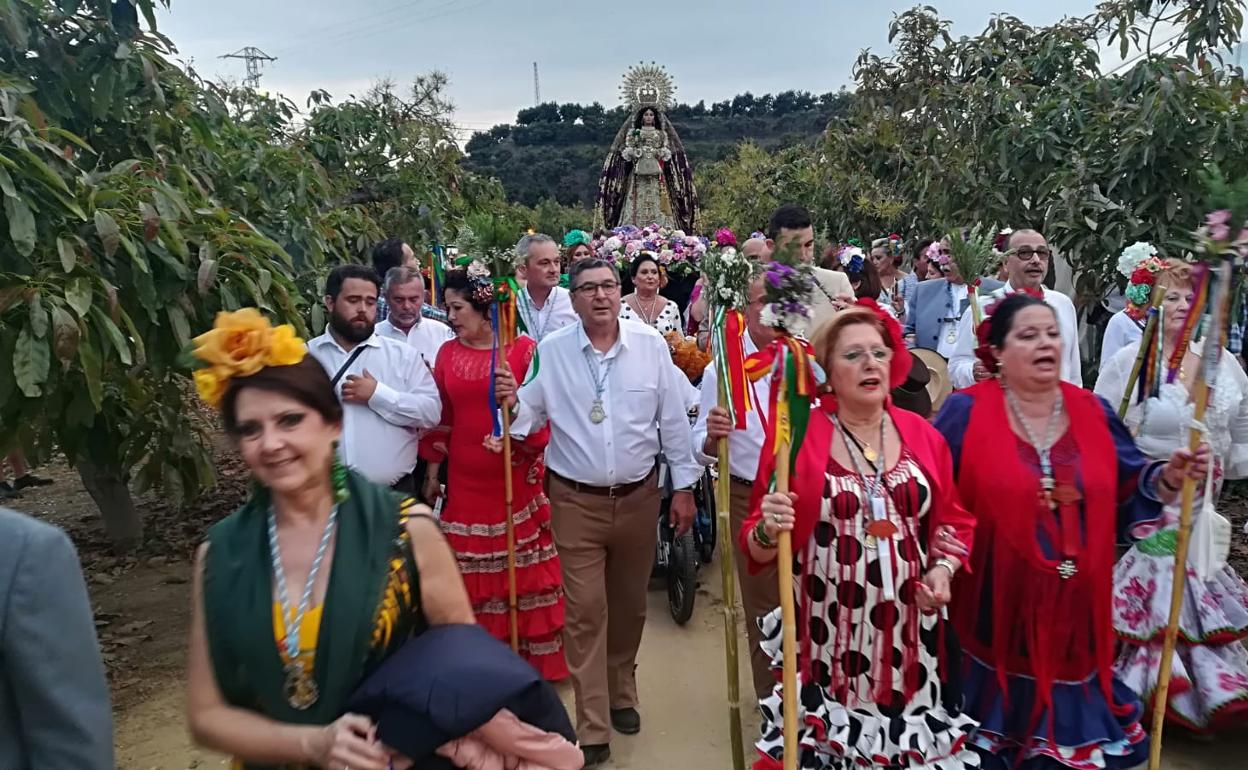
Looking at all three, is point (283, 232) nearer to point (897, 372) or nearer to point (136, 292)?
point (136, 292)

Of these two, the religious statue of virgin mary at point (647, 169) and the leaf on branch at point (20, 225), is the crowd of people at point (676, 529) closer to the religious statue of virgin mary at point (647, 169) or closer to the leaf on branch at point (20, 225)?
the leaf on branch at point (20, 225)

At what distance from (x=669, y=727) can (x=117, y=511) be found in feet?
15.2

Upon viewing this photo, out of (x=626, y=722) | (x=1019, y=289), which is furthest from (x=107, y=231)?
(x=1019, y=289)

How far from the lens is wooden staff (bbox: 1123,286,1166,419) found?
3422 millimetres

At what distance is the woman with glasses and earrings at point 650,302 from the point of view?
6.82 meters

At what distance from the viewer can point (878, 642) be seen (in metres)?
2.84

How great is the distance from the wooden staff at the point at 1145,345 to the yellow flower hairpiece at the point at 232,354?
3087mm

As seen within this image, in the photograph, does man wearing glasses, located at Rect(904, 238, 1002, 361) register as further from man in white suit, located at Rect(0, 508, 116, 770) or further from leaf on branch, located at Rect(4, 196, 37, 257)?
man in white suit, located at Rect(0, 508, 116, 770)

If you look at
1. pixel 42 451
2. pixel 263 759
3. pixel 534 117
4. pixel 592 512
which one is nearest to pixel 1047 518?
pixel 592 512

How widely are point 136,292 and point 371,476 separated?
1327 mm

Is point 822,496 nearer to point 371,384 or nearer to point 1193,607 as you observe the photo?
point 1193,607

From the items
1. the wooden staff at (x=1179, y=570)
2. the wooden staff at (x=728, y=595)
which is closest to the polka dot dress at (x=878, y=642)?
the wooden staff at (x=728, y=595)

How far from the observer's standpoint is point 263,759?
6.00ft

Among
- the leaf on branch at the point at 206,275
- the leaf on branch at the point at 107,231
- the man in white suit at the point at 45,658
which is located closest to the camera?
the man in white suit at the point at 45,658
